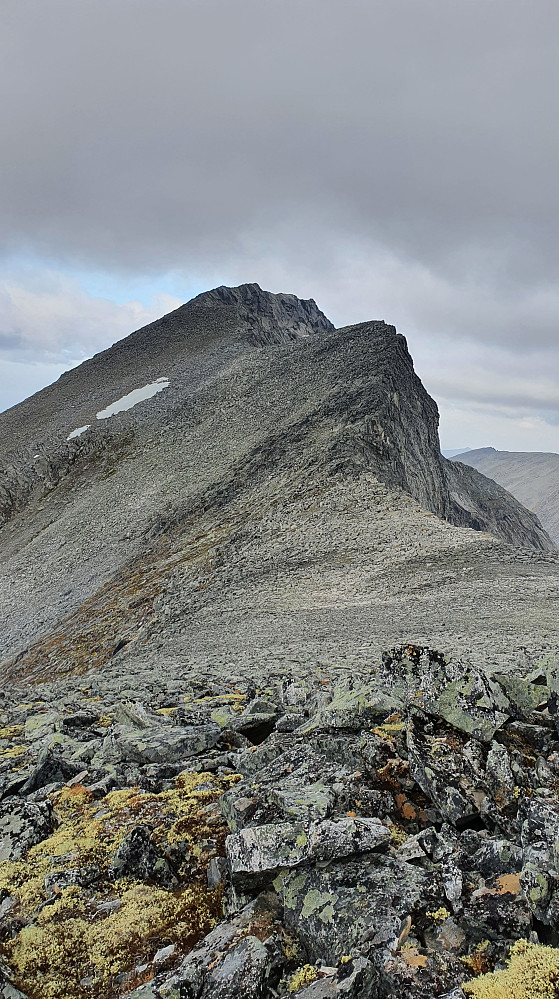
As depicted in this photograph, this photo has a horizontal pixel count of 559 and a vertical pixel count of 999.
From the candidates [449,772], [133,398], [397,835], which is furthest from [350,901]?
[133,398]

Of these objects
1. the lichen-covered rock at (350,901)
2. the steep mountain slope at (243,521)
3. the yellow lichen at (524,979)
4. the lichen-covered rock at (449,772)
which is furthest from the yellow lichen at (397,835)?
the steep mountain slope at (243,521)

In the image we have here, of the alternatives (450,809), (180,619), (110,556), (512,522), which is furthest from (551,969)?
(512,522)

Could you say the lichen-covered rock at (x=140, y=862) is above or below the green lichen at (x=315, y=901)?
below

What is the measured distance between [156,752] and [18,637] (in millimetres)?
27339

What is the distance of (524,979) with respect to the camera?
12.3 ft

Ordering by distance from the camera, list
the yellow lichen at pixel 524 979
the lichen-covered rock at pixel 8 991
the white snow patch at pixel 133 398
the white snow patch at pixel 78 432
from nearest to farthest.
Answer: the yellow lichen at pixel 524 979 → the lichen-covered rock at pixel 8 991 → the white snow patch at pixel 78 432 → the white snow patch at pixel 133 398

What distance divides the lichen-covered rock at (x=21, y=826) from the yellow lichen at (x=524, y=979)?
5.48 metres

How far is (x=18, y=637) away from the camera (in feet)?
106

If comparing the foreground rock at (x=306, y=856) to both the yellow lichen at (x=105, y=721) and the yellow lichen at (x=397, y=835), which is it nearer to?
the yellow lichen at (x=397, y=835)

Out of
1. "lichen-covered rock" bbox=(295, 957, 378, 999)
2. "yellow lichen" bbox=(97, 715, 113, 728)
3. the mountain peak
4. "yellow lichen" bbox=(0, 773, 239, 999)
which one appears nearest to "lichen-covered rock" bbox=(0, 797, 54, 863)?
"yellow lichen" bbox=(0, 773, 239, 999)

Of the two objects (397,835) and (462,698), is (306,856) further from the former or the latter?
(462,698)

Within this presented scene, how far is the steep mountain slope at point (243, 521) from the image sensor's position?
22.5 m

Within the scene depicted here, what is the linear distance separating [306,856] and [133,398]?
60.2 meters

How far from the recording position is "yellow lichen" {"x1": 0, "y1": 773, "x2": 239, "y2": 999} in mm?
5191
